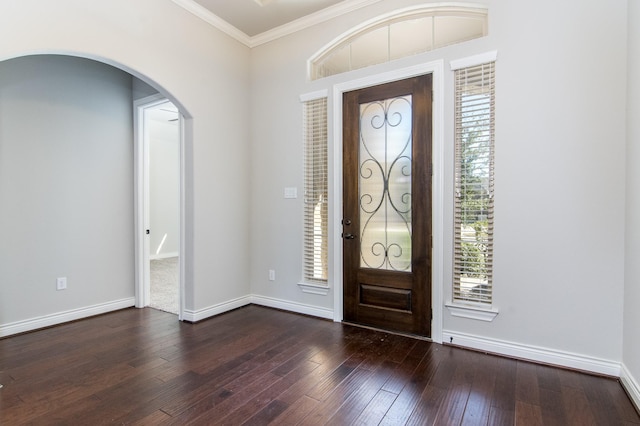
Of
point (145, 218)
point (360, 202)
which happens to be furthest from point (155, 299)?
point (360, 202)

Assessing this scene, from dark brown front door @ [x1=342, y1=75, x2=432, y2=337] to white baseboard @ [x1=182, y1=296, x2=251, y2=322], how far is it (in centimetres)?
133

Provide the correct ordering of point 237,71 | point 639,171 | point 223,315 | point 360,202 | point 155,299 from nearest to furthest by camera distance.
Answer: point 639,171
point 360,202
point 223,315
point 237,71
point 155,299

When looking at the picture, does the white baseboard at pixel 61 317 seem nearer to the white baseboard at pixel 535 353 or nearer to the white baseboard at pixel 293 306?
the white baseboard at pixel 293 306

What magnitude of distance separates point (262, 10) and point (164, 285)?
4008mm

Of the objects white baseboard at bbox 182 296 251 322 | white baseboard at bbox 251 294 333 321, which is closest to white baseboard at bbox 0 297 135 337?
white baseboard at bbox 182 296 251 322

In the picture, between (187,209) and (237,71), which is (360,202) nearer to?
(187,209)

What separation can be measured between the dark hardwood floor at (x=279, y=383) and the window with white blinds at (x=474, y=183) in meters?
0.58

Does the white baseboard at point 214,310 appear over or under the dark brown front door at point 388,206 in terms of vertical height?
under

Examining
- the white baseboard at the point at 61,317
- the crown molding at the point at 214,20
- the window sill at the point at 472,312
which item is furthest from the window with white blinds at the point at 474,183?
the white baseboard at the point at 61,317

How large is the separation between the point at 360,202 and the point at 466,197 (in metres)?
0.97

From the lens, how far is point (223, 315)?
3.59m

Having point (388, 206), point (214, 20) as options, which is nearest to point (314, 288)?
point (388, 206)

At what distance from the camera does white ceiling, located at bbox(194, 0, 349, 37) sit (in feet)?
10.6

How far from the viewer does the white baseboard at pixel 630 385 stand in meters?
1.92
